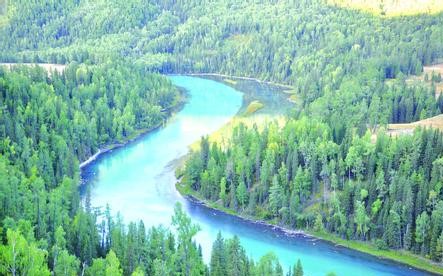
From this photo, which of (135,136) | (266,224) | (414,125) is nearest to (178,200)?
(266,224)

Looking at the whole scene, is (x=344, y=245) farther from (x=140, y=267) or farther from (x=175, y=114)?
(x=175, y=114)

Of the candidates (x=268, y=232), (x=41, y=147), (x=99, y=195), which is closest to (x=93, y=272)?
(x=268, y=232)

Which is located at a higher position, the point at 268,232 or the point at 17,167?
the point at 17,167

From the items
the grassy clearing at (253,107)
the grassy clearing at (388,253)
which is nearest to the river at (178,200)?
the grassy clearing at (388,253)

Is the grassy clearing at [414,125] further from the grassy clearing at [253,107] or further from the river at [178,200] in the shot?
the grassy clearing at [253,107]

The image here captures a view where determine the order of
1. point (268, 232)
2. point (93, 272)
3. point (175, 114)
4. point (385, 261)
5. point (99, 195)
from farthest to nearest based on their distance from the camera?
point (175, 114), point (99, 195), point (268, 232), point (385, 261), point (93, 272)

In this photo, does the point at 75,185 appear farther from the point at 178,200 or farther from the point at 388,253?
the point at 388,253
